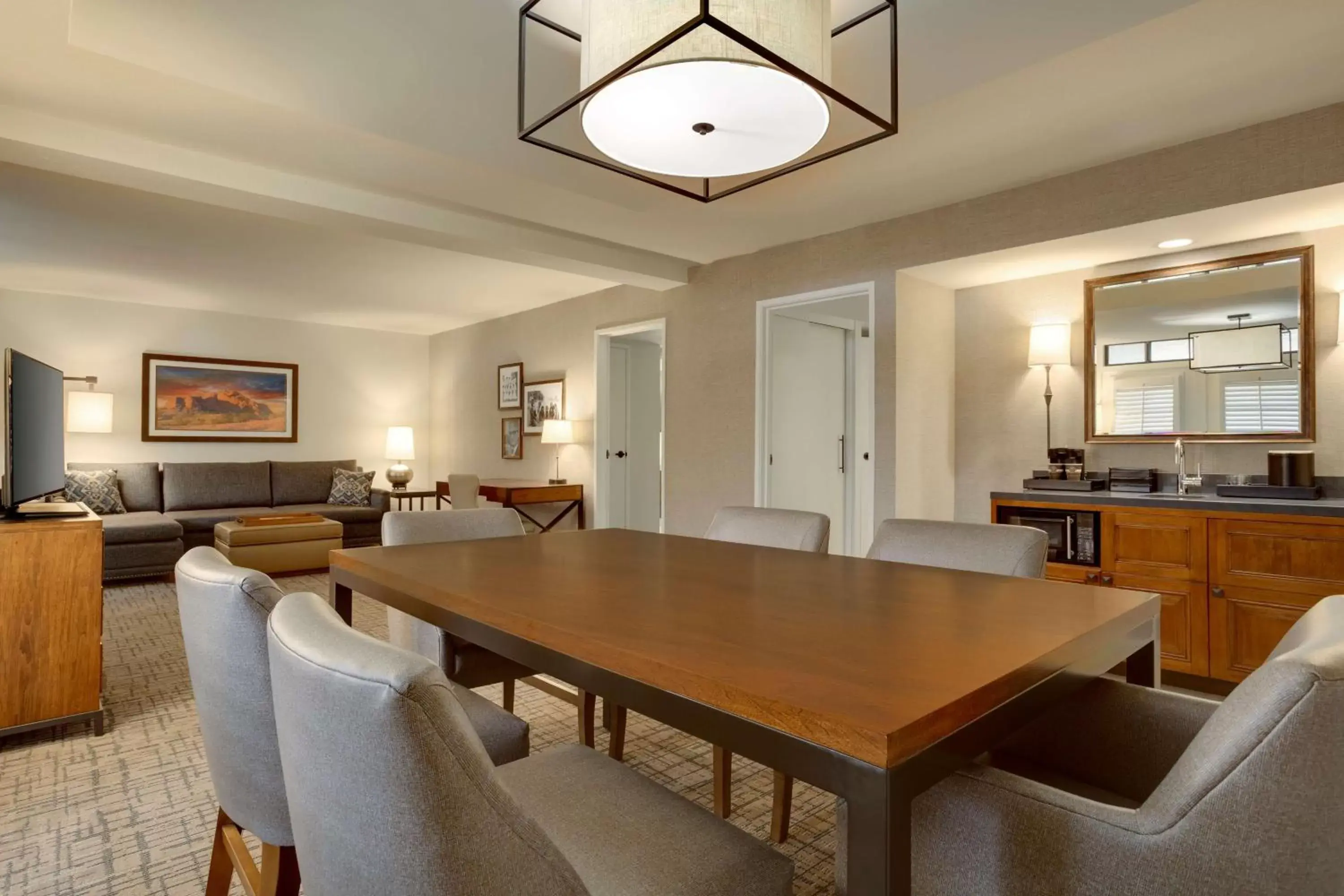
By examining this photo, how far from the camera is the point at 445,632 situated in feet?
5.70

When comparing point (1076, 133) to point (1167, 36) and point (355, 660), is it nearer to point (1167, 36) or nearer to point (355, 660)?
point (1167, 36)

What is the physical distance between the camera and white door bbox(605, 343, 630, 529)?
623 centimetres

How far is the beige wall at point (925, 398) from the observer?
3.87 m

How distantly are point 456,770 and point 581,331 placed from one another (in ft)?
18.7

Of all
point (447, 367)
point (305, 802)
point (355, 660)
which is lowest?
point (305, 802)

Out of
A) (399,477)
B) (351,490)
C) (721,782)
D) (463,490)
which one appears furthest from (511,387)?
(721,782)

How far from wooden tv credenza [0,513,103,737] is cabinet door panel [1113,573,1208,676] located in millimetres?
3937

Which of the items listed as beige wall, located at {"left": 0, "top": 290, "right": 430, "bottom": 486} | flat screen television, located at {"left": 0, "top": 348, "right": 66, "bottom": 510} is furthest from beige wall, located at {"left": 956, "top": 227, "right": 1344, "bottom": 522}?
beige wall, located at {"left": 0, "top": 290, "right": 430, "bottom": 486}

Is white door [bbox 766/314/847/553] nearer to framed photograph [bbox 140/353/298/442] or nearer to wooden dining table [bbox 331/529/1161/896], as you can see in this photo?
wooden dining table [bbox 331/529/1161/896]

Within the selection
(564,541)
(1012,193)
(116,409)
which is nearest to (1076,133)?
(1012,193)

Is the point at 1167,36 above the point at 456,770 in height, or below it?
above

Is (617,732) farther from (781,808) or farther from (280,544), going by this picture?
(280,544)

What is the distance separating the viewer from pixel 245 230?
4309 millimetres

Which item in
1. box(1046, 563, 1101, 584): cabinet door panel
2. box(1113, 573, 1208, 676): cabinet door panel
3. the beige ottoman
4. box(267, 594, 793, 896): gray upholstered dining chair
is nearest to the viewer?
box(267, 594, 793, 896): gray upholstered dining chair
